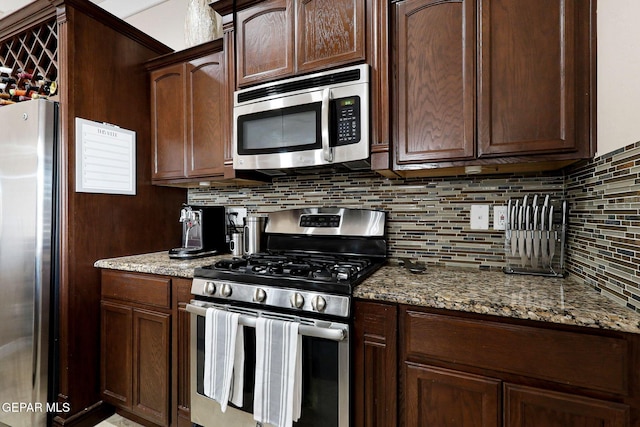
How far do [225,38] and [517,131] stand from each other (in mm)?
1634

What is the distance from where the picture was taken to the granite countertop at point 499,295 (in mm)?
904

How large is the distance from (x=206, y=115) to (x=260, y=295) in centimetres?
125

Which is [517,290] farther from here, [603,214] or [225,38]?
[225,38]

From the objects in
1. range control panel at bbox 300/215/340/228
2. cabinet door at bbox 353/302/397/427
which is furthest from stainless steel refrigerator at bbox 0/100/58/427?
cabinet door at bbox 353/302/397/427

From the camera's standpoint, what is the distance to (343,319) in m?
1.21

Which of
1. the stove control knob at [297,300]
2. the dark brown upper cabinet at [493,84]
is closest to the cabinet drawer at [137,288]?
the stove control knob at [297,300]

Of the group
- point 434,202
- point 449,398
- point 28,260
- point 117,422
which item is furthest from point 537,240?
point 28,260

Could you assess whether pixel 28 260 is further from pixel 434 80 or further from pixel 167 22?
pixel 434 80

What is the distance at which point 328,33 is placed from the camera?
5.07ft

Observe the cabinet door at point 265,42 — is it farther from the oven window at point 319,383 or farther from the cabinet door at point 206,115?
the oven window at point 319,383

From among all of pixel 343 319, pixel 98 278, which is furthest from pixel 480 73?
pixel 98 278

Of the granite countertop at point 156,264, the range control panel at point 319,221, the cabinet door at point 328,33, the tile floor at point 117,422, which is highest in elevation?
the cabinet door at point 328,33

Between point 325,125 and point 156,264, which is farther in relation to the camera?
point 156,264

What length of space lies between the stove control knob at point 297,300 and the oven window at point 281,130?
2.44 feet
